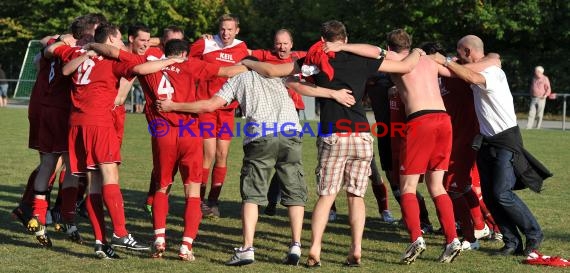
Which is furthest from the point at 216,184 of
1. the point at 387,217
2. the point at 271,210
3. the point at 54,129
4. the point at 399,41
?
the point at 399,41

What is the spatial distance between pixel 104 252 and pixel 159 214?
23.0 inches

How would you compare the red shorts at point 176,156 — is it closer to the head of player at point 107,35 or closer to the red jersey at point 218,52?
the head of player at point 107,35

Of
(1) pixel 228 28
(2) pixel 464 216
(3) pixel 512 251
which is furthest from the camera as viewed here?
(1) pixel 228 28

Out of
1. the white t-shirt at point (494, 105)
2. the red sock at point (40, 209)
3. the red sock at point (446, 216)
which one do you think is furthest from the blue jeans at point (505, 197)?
the red sock at point (40, 209)

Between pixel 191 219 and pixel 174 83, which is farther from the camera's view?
pixel 174 83

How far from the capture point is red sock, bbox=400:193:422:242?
790 cm

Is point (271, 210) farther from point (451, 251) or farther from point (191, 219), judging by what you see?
point (451, 251)

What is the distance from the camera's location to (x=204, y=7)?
45.6 meters

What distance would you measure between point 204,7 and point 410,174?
38.5 meters

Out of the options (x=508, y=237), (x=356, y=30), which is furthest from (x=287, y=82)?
(x=356, y=30)

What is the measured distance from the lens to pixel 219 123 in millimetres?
10852

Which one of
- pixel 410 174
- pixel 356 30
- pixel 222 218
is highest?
pixel 356 30

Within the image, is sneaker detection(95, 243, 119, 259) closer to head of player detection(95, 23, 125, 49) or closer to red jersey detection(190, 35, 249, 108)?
head of player detection(95, 23, 125, 49)

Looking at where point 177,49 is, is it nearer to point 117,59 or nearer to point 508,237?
point 117,59
